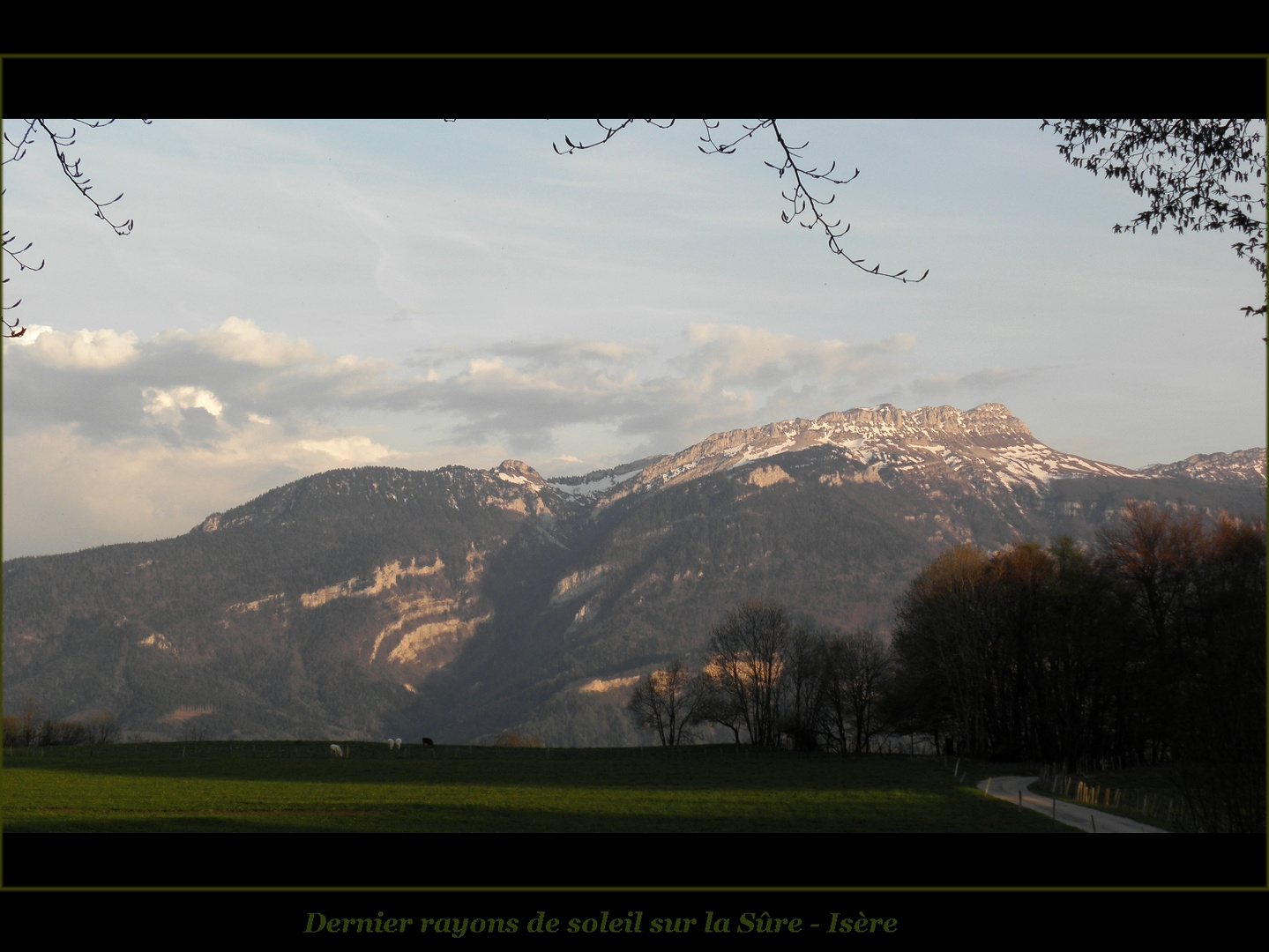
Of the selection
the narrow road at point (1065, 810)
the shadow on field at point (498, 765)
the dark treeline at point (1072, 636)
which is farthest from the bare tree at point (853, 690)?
the narrow road at point (1065, 810)

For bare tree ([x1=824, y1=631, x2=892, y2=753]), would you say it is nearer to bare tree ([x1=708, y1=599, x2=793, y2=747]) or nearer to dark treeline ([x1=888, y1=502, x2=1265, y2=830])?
bare tree ([x1=708, y1=599, x2=793, y2=747])

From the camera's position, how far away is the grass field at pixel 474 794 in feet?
85.6

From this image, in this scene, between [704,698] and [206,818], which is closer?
[206,818]

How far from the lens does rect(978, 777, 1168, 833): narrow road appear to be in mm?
29142

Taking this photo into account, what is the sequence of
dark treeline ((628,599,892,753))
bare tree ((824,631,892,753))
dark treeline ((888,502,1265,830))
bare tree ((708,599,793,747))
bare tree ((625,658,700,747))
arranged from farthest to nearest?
bare tree ((625,658,700,747)) < bare tree ((708,599,793,747)) < dark treeline ((628,599,892,753)) < bare tree ((824,631,892,753)) < dark treeline ((888,502,1265,830))

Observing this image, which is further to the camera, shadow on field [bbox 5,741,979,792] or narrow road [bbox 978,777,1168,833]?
shadow on field [bbox 5,741,979,792]

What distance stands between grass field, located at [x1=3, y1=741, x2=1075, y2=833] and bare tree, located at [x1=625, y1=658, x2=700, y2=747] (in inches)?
1181
